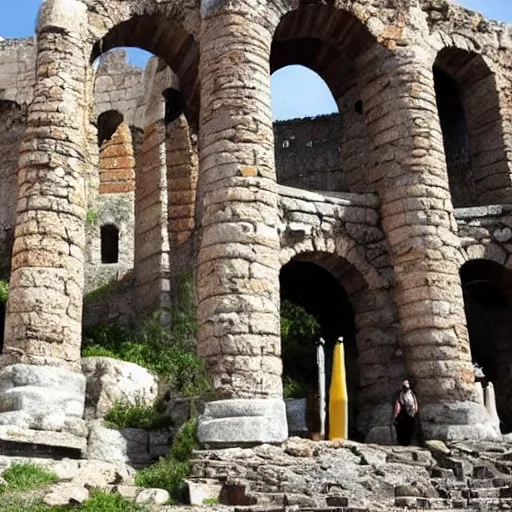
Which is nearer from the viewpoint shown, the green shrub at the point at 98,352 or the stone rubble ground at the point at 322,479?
the stone rubble ground at the point at 322,479

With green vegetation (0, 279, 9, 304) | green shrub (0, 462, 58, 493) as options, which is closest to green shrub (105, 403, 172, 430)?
green shrub (0, 462, 58, 493)

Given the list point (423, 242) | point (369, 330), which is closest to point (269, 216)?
point (423, 242)

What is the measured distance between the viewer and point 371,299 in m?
12.8

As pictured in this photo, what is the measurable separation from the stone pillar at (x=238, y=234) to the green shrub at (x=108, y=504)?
272 cm

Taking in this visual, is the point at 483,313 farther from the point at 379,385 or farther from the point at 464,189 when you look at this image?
the point at 379,385

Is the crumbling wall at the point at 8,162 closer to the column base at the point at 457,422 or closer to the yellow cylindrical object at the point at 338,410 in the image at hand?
the yellow cylindrical object at the point at 338,410

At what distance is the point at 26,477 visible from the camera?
8.42m

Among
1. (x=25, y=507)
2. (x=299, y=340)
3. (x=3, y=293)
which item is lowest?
(x=25, y=507)

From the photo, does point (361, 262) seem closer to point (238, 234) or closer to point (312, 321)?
point (312, 321)

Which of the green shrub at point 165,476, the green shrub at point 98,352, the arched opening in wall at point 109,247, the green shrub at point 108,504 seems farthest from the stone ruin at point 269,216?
the green shrub at point 108,504

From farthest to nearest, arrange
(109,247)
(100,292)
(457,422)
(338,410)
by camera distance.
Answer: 1. (109,247)
2. (100,292)
3. (457,422)
4. (338,410)

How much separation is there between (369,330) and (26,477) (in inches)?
246

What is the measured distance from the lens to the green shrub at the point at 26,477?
7.97 m

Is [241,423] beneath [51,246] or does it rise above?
beneath
